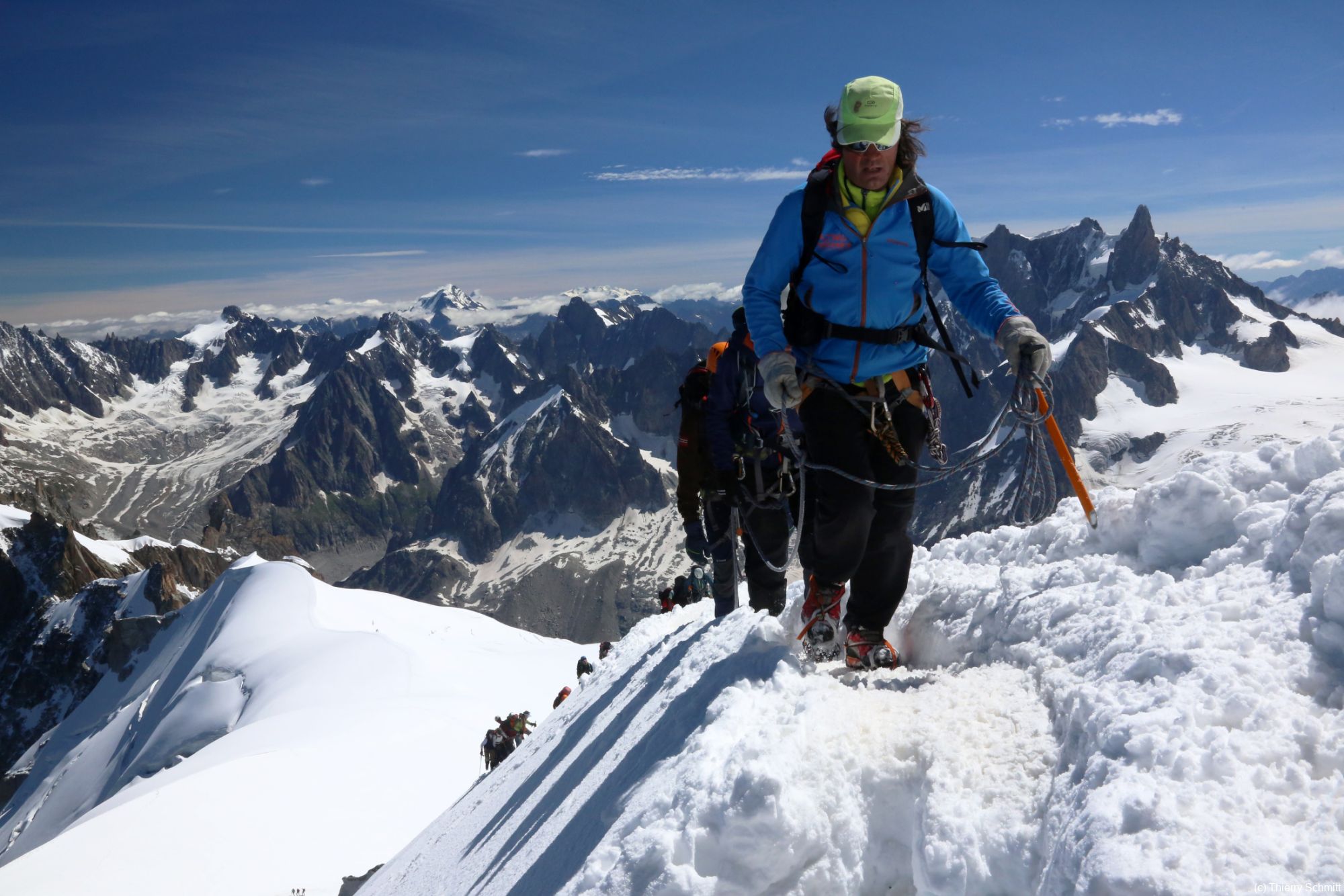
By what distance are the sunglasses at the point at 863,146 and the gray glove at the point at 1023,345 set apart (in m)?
1.42

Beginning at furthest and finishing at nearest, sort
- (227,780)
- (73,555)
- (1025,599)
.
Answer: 1. (73,555)
2. (227,780)
3. (1025,599)

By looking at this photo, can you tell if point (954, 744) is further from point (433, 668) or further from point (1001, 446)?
point (433, 668)

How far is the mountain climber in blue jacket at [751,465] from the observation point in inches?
307

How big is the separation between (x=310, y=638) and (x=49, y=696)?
3519 inches

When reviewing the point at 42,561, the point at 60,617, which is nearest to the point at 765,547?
the point at 60,617

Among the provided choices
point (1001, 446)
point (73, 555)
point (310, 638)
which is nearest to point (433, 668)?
point (310, 638)

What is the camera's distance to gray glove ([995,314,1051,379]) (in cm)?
497

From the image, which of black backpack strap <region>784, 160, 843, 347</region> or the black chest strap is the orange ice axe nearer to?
the black chest strap

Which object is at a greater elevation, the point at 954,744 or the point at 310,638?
the point at 954,744

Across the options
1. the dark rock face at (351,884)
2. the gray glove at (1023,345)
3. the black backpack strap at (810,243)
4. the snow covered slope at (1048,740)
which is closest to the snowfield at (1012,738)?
the snow covered slope at (1048,740)

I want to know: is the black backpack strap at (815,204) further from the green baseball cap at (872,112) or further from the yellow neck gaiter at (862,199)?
the green baseball cap at (872,112)

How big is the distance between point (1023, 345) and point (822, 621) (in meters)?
2.38

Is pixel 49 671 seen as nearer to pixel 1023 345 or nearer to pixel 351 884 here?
pixel 351 884

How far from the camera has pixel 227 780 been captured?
20531 millimetres
